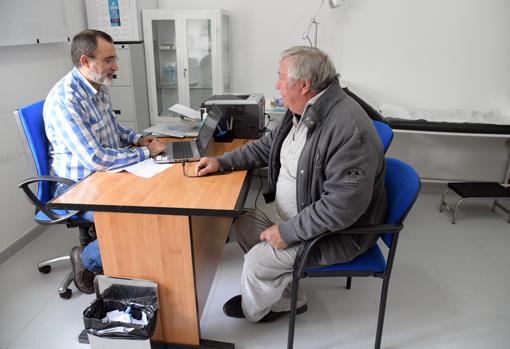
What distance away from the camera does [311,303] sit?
202 centimetres

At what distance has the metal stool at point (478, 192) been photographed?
2.87 m

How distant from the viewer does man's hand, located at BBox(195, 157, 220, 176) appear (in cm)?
172

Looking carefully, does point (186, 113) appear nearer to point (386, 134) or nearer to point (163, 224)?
point (163, 224)

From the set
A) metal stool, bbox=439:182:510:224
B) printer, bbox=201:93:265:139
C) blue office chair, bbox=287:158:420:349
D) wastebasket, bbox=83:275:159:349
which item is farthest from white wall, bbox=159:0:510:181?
wastebasket, bbox=83:275:159:349

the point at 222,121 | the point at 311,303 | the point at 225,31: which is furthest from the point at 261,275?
the point at 225,31

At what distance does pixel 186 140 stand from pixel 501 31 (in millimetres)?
2778

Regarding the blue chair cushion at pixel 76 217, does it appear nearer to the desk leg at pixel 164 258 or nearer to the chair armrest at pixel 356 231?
the desk leg at pixel 164 258

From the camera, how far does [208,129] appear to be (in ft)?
6.81

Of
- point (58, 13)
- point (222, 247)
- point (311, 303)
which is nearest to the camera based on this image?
point (311, 303)

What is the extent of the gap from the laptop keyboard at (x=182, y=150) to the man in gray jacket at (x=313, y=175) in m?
0.20

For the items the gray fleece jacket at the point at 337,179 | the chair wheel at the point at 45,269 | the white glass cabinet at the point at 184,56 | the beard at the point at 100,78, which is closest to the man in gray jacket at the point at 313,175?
the gray fleece jacket at the point at 337,179

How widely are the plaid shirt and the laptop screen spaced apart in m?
0.29

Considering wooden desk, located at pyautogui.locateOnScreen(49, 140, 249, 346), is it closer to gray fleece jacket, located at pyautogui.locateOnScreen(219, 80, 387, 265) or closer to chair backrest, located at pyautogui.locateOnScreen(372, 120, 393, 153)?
gray fleece jacket, located at pyautogui.locateOnScreen(219, 80, 387, 265)

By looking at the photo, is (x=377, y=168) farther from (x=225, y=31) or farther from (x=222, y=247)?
(x=225, y=31)
